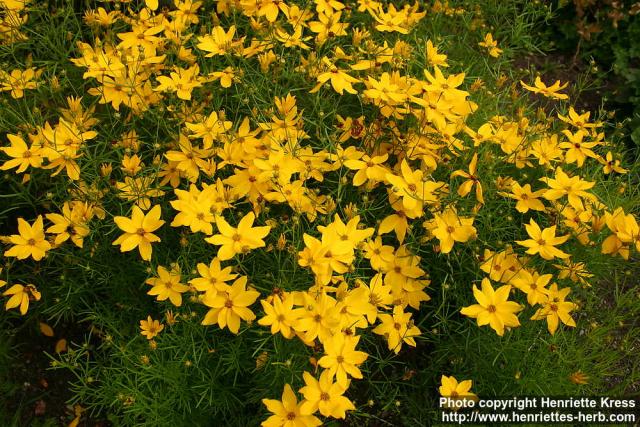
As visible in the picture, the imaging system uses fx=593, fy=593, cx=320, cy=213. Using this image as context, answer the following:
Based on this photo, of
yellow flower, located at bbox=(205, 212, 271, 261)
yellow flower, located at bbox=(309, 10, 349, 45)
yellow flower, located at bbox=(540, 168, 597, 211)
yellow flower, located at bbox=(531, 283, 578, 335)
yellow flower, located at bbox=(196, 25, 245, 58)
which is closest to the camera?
yellow flower, located at bbox=(205, 212, 271, 261)

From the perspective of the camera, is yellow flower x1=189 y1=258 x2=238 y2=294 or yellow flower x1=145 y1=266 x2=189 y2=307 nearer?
yellow flower x1=189 y1=258 x2=238 y2=294

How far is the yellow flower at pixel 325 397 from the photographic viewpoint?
76.1 inches

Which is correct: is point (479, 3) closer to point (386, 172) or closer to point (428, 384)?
point (386, 172)

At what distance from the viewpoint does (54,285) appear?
286cm

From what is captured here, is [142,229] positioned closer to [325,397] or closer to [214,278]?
[214,278]

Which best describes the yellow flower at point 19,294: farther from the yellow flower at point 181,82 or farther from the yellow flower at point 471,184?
the yellow flower at point 471,184

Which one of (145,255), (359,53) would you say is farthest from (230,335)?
(359,53)

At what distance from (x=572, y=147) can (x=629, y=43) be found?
2.51 meters

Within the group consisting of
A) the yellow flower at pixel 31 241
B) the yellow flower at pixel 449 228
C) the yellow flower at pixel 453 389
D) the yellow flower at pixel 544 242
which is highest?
the yellow flower at pixel 31 241

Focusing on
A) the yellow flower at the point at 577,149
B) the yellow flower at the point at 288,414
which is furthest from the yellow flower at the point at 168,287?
the yellow flower at the point at 577,149

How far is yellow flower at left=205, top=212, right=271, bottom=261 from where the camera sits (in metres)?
2.06

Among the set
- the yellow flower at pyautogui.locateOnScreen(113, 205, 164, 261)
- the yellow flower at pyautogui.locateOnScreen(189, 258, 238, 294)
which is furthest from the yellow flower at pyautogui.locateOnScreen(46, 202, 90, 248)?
the yellow flower at pyautogui.locateOnScreen(189, 258, 238, 294)

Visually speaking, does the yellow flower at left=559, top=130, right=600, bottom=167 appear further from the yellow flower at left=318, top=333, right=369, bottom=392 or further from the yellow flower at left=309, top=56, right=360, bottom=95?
the yellow flower at left=318, top=333, right=369, bottom=392

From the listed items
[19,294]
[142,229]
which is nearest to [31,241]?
[19,294]
